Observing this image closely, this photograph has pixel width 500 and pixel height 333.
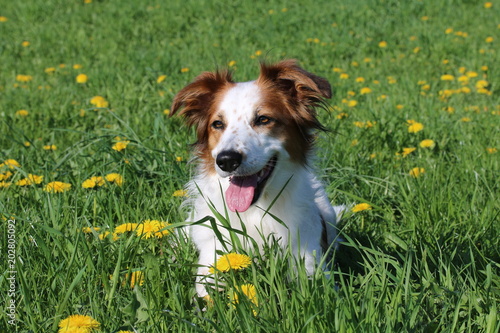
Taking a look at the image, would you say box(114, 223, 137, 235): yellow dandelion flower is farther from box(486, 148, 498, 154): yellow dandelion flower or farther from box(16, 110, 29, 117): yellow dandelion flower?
box(16, 110, 29, 117): yellow dandelion flower

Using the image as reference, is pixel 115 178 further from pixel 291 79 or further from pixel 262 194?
pixel 291 79

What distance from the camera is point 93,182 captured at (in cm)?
336

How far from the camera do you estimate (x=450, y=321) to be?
2197mm

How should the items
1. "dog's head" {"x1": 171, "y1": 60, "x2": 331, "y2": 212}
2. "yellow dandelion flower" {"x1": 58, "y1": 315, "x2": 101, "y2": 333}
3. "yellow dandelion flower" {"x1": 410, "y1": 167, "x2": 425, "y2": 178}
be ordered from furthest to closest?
"yellow dandelion flower" {"x1": 410, "y1": 167, "x2": 425, "y2": 178} < "dog's head" {"x1": 171, "y1": 60, "x2": 331, "y2": 212} < "yellow dandelion flower" {"x1": 58, "y1": 315, "x2": 101, "y2": 333}

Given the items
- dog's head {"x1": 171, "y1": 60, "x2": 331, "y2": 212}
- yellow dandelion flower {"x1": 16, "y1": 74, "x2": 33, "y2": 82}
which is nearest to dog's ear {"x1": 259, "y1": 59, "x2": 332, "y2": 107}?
dog's head {"x1": 171, "y1": 60, "x2": 331, "y2": 212}

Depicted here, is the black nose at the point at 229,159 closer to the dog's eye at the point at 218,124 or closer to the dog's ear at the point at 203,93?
the dog's eye at the point at 218,124

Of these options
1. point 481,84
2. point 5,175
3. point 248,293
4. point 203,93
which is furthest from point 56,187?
point 481,84

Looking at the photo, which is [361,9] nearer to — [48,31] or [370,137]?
[48,31]

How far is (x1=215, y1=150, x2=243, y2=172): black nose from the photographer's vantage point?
2617 mm

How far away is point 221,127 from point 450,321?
148 centimetres

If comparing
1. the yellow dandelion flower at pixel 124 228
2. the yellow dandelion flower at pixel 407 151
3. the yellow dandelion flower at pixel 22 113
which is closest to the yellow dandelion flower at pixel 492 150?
the yellow dandelion flower at pixel 407 151

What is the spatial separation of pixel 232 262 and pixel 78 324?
2.08 feet

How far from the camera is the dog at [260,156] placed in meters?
2.74

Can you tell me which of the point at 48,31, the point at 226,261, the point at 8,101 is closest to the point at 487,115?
the point at 226,261
